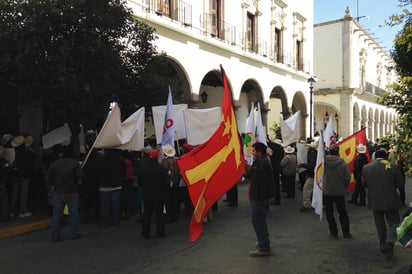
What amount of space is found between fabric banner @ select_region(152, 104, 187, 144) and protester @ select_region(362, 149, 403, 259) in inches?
187

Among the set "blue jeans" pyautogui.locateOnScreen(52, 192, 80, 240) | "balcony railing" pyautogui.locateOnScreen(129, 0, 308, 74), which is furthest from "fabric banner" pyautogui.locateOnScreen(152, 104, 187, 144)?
"balcony railing" pyautogui.locateOnScreen(129, 0, 308, 74)

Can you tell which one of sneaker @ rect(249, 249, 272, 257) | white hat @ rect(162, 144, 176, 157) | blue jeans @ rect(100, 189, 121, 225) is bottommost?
sneaker @ rect(249, 249, 272, 257)

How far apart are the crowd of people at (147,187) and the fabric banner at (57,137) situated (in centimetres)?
24

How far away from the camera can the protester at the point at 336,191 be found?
24.2 ft

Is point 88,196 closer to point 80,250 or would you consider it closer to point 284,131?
A: point 80,250

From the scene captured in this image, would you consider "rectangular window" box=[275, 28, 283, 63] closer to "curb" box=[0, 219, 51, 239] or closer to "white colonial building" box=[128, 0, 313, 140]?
"white colonial building" box=[128, 0, 313, 140]

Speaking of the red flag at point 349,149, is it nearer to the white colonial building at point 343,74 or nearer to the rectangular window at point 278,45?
the rectangular window at point 278,45

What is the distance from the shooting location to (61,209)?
24.3 feet

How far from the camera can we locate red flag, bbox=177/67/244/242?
19.4ft

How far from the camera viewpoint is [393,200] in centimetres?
625

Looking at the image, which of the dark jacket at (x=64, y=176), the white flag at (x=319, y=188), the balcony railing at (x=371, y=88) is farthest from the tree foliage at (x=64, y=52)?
the balcony railing at (x=371, y=88)

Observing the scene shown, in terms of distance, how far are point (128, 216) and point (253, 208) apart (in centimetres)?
390

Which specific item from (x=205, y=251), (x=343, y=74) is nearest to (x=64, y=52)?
(x=205, y=251)

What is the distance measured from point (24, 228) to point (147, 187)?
8.53 feet
